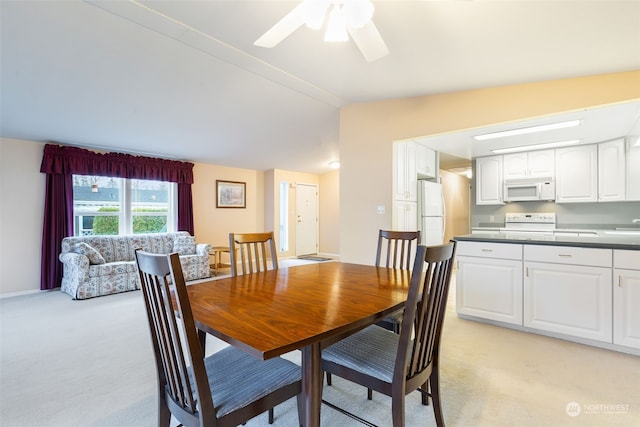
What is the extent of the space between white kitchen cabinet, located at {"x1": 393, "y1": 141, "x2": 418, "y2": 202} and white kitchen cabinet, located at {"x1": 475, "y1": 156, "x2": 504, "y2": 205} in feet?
5.36

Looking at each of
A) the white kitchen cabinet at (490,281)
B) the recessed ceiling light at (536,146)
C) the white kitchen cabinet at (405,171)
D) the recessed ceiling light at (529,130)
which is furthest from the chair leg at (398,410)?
the recessed ceiling light at (536,146)

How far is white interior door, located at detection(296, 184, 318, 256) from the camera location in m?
7.45

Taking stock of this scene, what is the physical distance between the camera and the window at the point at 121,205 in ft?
15.5

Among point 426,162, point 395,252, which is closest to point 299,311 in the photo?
point 395,252

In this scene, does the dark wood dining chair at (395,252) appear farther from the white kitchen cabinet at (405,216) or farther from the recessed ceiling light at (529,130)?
the recessed ceiling light at (529,130)

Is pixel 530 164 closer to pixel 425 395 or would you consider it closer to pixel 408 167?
pixel 408 167

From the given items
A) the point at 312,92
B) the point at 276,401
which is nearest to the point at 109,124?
the point at 312,92

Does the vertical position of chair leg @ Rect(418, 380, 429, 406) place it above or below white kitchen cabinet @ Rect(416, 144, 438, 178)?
below

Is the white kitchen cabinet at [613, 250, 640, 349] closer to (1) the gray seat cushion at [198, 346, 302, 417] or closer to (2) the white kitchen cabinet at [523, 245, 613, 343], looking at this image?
(2) the white kitchen cabinet at [523, 245, 613, 343]

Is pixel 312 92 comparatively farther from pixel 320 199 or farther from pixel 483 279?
pixel 320 199

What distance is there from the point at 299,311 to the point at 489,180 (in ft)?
15.3

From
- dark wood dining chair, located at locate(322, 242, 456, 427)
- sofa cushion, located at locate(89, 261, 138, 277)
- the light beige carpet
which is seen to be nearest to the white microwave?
the light beige carpet

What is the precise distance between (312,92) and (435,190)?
2115 mm

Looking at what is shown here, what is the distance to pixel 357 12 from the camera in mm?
1450
